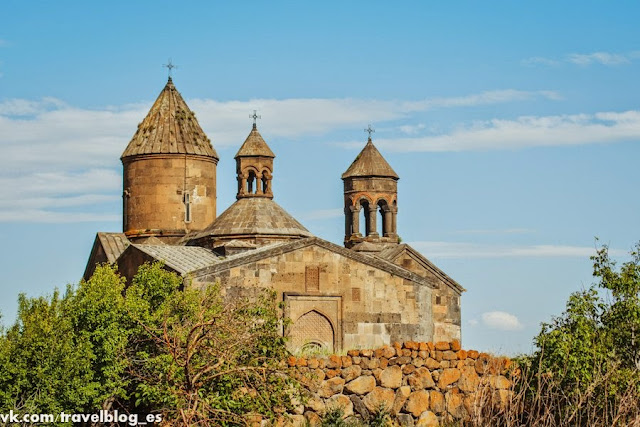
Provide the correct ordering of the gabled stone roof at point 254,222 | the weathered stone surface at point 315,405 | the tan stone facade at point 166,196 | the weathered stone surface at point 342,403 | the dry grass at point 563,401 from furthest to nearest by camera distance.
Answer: the tan stone facade at point 166,196 < the gabled stone roof at point 254,222 < the weathered stone surface at point 342,403 < the weathered stone surface at point 315,405 < the dry grass at point 563,401

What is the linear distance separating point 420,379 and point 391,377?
365mm

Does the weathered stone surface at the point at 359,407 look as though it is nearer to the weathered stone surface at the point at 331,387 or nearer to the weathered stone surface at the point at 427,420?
the weathered stone surface at the point at 331,387

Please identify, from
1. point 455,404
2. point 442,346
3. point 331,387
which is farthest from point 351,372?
point 455,404

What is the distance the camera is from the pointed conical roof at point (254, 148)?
25.4 meters

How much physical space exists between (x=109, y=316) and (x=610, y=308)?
6.25 meters

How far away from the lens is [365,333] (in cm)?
2041

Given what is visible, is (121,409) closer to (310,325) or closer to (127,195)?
(310,325)

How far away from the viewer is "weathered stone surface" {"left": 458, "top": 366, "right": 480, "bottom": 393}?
13.7 metres

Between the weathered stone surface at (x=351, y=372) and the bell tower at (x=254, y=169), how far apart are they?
1203 cm

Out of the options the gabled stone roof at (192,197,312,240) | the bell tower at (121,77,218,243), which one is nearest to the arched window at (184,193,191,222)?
the bell tower at (121,77,218,243)

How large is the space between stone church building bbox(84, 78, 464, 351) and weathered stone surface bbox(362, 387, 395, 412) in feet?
13.5

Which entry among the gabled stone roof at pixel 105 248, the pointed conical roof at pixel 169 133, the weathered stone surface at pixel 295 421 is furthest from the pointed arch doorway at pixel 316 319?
the pointed conical roof at pixel 169 133

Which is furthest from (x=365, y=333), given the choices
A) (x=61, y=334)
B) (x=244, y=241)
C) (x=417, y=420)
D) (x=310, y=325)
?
(x=61, y=334)

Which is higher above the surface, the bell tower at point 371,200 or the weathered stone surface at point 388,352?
the bell tower at point 371,200
